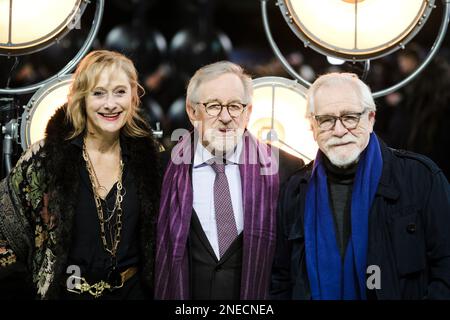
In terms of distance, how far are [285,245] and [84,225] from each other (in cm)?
71

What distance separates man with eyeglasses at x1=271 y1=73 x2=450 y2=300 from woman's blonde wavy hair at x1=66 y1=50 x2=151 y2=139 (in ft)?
2.19

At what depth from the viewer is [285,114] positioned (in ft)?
9.98

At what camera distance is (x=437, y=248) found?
7.95 feet

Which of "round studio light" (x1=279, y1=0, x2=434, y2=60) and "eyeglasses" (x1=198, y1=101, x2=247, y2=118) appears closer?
"eyeglasses" (x1=198, y1=101, x2=247, y2=118)

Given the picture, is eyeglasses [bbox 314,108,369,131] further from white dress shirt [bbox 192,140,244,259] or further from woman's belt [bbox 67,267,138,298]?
woman's belt [bbox 67,267,138,298]

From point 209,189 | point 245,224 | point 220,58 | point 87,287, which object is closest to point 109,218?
point 87,287

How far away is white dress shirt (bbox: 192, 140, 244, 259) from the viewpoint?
103 inches

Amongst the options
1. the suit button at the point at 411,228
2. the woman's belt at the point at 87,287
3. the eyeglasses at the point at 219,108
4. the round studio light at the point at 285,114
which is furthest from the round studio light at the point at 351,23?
the woman's belt at the point at 87,287

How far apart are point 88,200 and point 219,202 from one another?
47cm

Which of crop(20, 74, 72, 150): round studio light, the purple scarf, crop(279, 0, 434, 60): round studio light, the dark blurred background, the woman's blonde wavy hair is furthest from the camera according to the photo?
the dark blurred background

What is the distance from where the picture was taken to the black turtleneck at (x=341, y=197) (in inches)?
97.7

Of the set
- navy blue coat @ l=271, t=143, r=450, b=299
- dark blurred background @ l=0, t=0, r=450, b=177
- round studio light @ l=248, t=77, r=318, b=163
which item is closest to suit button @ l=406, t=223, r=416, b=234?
navy blue coat @ l=271, t=143, r=450, b=299

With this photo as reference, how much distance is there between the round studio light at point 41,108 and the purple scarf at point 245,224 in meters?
0.61
